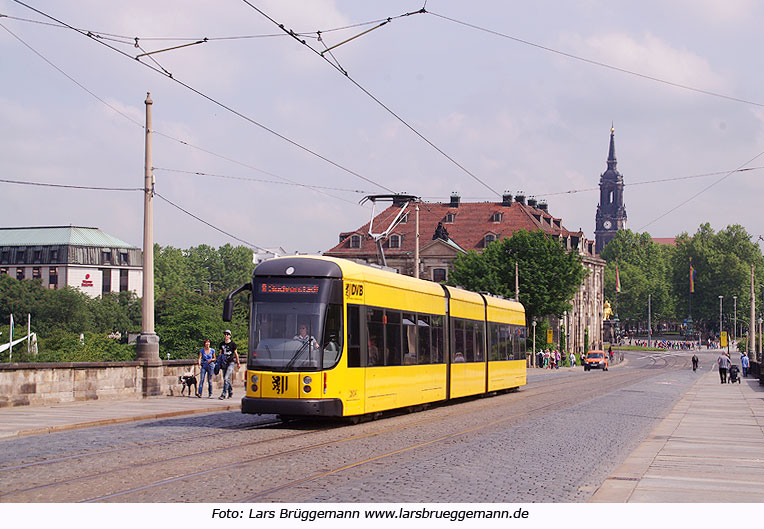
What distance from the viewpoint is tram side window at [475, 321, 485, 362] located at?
2748cm

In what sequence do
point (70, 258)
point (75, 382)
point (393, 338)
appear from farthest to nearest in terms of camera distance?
point (70, 258) → point (75, 382) → point (393, 338)

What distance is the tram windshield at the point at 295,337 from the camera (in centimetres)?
1791

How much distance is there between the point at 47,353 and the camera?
93.2m

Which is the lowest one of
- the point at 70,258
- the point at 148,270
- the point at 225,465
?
the point at 225,465

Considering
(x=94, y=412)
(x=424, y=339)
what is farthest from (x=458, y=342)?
(x=94, y=412)

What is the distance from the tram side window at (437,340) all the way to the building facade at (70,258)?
14212cm

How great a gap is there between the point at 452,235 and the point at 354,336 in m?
95.6

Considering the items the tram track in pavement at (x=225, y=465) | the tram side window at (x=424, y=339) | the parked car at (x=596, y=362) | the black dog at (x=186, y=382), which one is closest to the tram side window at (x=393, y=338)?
the tram track in pavement at (x=225, y=465)

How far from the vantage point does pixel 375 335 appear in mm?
19688

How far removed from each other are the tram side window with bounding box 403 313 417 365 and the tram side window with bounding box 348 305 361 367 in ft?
8.41

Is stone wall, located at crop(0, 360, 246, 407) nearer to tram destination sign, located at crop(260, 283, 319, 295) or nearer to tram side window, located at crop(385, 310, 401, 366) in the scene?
tram destination sign, located at crop(260, 283, 319, 295)

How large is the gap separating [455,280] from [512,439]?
75.5 metres

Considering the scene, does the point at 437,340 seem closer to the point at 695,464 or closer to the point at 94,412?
the point at 94,412

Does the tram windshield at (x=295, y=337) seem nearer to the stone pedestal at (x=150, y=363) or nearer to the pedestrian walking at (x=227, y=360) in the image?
the stone pedestal at (x=150, y=363)
